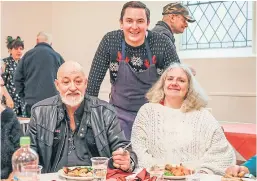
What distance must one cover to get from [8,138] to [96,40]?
449 centimetres

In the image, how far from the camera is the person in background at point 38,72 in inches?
195

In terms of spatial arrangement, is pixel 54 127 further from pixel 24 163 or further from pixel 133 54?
pixel 133 54

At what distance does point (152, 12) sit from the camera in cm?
628

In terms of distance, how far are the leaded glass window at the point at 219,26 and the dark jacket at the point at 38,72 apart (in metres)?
2.17

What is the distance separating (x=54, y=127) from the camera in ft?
8.38

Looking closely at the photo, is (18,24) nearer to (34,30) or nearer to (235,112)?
(34,30)

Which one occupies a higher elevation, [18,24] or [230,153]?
[18,24]

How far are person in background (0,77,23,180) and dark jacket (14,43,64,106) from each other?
2.44 metres

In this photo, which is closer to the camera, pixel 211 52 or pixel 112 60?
pixel 112 60

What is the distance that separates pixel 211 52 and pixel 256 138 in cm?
195

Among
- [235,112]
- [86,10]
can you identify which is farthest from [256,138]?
[86,10]

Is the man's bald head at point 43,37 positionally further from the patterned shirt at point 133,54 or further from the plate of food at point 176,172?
the plate of food at point 176,172

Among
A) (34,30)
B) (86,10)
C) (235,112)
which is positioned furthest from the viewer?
(34,30)

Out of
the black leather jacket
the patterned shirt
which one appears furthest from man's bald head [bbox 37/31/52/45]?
the black leather jacket
